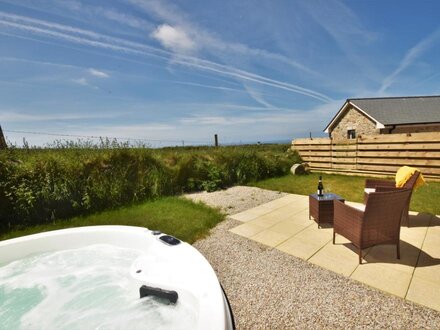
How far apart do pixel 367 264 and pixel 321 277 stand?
2.55 feet

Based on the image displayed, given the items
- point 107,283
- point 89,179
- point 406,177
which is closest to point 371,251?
point 406,177

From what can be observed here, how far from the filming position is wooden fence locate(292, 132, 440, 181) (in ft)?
27.9

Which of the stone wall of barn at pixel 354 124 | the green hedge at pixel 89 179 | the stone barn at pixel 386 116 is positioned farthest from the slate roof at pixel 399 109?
the green hedge at pixel 89 179

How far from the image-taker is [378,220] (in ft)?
10.2

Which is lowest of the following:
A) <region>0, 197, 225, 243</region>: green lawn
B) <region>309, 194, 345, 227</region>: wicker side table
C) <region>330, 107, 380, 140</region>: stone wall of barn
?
<region>0, 197, 225, 243</region>: green lawn

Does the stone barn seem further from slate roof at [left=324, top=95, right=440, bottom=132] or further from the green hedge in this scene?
the green hedge

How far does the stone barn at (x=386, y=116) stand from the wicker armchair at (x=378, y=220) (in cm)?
1851

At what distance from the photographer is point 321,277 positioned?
2.96m

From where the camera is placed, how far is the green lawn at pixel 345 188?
18.8 ft

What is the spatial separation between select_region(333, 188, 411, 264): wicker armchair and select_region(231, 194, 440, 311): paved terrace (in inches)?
9.2

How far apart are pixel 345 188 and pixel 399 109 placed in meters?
18.7

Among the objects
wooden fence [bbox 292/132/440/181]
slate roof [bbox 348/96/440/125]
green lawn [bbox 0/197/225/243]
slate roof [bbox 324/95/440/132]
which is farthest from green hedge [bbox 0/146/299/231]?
slate roof [bbox 348/96/440/125]

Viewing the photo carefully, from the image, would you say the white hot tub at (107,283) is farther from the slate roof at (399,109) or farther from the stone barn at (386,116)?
the slate roof at (399,109)

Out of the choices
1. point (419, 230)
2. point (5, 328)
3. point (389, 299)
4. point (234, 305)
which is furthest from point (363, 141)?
point (5, 328)
